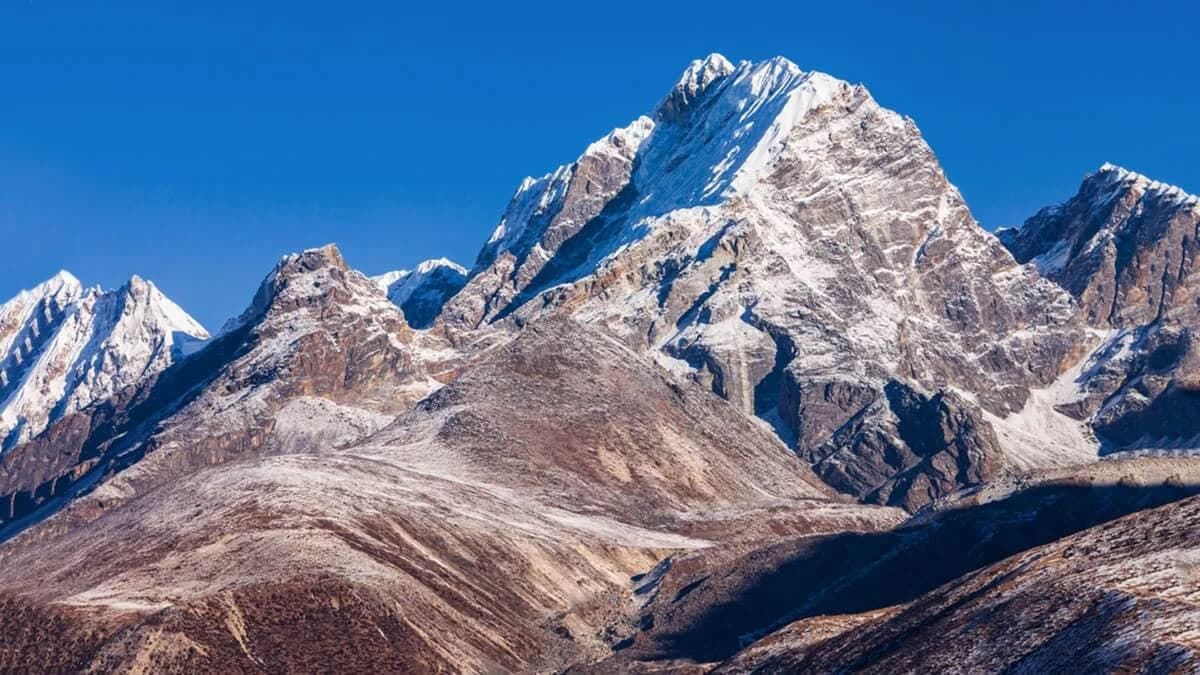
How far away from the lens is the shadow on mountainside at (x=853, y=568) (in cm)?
16000

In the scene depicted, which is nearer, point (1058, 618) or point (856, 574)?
point (1058, 618)

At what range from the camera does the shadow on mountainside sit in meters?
160

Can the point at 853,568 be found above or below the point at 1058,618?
above

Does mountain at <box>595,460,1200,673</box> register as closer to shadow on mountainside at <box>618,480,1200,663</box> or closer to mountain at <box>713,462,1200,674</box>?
shadow on mountainside at <box>618,480,1200,663</box>

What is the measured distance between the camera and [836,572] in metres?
181

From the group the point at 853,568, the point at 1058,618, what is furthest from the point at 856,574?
the point at 1058,618

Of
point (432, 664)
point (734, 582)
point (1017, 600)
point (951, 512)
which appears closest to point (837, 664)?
point (1017, 600)

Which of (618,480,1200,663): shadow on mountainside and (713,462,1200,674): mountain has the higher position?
(618,480,1200,663): shadow on mountainside

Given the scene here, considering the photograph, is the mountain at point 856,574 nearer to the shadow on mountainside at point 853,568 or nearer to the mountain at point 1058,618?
the shadow on mountainside at point 853,568

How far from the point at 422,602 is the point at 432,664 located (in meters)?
14.6

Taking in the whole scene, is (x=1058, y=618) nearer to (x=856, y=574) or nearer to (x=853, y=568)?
(x=856, y=574)

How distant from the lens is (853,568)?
7111 inches

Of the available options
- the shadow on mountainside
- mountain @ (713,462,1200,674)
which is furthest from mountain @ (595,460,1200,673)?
mountain @ (713,462,1200,674)

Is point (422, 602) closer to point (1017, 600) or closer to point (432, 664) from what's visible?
point (432, 664)
